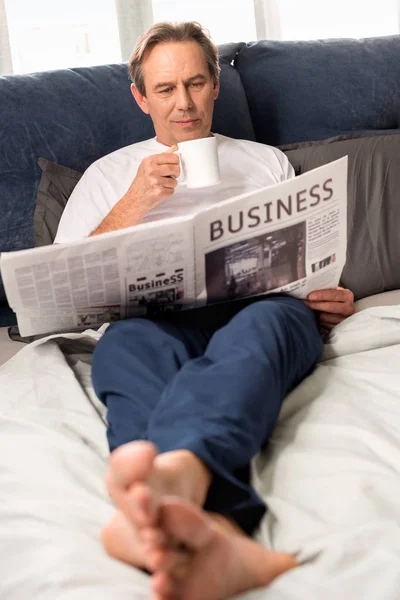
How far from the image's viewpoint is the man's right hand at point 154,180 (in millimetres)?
1429

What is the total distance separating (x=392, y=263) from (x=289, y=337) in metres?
0.72

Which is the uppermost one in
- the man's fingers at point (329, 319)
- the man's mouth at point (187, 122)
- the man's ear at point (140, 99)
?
the man's ear at point (140, 99)

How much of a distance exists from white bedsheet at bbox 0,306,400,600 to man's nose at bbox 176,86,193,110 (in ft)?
1.91

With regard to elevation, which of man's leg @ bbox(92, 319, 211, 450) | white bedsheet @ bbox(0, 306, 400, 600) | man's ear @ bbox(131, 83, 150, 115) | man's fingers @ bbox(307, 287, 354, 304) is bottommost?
white bedsheet @ bbox(0, 306, 400, 600)

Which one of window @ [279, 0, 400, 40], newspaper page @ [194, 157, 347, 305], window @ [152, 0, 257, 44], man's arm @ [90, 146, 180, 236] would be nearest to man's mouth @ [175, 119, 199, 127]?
man's arm @ [90, 146, 180, 236]

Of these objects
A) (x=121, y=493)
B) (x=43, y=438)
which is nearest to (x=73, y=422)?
(x=43, y=438)

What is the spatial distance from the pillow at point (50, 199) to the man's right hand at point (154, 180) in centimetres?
34

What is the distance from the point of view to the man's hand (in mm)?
1450

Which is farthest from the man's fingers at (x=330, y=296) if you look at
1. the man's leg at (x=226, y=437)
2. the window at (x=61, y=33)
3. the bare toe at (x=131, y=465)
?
the window at (x=61, y=33)

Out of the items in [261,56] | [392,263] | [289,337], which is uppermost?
[261,56]

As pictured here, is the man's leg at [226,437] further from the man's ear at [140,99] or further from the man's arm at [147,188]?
the man's ear at [140,99]

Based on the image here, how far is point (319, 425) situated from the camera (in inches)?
44.3

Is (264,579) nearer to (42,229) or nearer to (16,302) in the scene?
(16,302)

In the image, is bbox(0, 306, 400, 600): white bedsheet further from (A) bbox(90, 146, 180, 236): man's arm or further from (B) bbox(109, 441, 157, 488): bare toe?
(A) bbox(90, 146, 180, 236): man's arm
